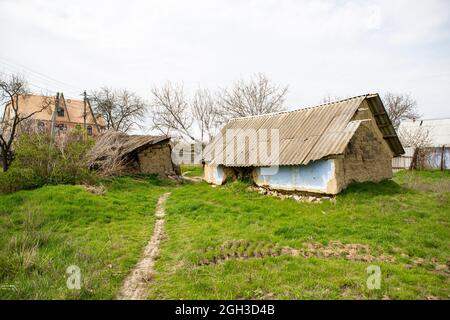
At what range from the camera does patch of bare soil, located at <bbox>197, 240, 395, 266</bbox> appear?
594cm

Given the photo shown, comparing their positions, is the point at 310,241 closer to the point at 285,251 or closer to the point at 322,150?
the point at 285,251

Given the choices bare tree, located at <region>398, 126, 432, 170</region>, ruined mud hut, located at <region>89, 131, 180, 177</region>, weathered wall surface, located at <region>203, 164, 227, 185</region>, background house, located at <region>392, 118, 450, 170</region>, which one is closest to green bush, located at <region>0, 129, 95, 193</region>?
ruined mud hut, located at <region>89, 131, 180, 177</region>

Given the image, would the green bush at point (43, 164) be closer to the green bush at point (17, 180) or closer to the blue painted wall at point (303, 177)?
the green bush at point (17, 180)

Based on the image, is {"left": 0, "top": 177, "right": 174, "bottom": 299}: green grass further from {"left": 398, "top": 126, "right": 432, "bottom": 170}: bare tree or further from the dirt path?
{"left": 398, "top": 126, "right": 432, "bottom": 170}: bare tree

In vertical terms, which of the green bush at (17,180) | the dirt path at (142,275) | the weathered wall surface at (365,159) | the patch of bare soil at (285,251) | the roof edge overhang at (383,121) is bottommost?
the dirt path at (142,275)

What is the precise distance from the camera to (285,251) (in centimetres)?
632

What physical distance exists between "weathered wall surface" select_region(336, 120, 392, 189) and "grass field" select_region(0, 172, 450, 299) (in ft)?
1.97

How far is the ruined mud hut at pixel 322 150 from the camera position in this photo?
10.6 meters

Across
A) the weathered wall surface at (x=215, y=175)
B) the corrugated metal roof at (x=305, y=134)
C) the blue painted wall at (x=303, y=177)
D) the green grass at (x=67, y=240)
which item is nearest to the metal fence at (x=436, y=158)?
the corrugated metal roof at (x=305, y=134)

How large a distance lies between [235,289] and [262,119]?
12.9 metres

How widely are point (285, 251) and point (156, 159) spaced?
15455 millimetres

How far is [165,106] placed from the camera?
32.9 meters

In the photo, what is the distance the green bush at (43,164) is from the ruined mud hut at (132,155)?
2225mm

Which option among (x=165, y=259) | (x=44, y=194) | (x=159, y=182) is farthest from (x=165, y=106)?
(x=165, y=259)
